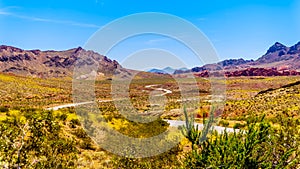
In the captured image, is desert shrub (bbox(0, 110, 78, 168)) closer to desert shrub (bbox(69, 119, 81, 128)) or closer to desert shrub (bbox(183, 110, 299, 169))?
desert shrub (bbox(183, 110, 299, 169))

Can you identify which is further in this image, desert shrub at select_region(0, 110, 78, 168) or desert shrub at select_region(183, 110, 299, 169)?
desert shrub at select_region(183, 110, 299, 169)

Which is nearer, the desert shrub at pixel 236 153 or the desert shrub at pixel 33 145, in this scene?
the desert shrub at pixel 33 145

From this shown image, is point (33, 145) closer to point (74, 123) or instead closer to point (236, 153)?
point (236, 153)

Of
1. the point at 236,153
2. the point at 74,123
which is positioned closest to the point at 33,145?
the point at 236,153

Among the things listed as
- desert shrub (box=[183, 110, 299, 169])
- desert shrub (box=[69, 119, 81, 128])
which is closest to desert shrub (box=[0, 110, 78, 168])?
desert shrub (box=[183, 110, 299, 169])

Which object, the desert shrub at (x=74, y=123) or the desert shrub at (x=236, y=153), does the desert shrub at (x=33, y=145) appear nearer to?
the desert shrub at (x=236, y=153)

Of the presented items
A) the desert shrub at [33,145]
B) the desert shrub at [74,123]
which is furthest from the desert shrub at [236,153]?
the desert shrub at [74,123]

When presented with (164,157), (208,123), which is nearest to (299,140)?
(208,123)

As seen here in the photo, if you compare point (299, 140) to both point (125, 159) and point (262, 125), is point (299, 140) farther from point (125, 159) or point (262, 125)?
point (125, 159)

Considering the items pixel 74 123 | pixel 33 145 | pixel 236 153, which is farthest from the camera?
pixel 74 123

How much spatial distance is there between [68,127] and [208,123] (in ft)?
56.9

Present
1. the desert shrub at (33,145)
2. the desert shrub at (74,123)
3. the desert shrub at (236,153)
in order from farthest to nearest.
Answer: the desert shrub at (74,123) → the desert shrub at (236,153) → the desert shrub at (33,145)

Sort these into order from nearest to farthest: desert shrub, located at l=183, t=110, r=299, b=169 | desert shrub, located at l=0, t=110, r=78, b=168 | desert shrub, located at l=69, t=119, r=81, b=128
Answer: desert shrub, located at l=0, t=110, r=78, b=168, desert shrub, located at l=183, t=110, r=299, b=169, desert shrub, located at l=69, t=119, r=81, b=128

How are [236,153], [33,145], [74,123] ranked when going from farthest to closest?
[74,123] → [236,153] → [33,145]
